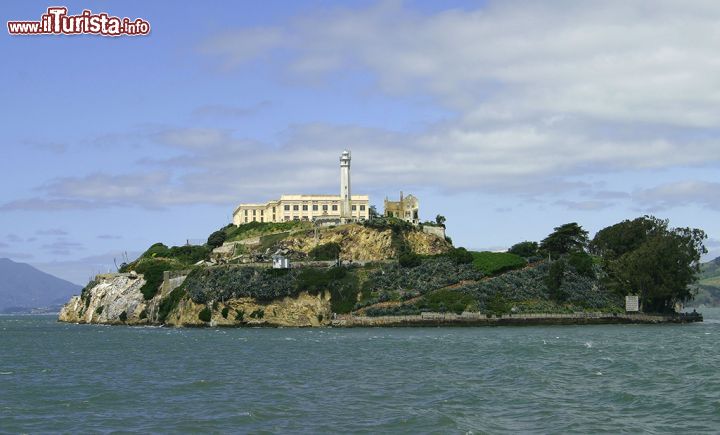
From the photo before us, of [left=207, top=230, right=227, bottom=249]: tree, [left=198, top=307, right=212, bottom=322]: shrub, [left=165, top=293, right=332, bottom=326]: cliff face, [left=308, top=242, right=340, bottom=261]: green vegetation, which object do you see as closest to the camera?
[left=165, top=293, right=332, bottom=326]: cliff face

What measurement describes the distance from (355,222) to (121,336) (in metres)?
60.1

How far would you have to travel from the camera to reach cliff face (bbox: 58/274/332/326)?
12644 cm

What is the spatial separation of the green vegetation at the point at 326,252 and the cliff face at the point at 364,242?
141 cm

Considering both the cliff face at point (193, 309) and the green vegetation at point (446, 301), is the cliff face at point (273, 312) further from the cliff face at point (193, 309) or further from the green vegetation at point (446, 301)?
the green vegetation at point (446, 301)

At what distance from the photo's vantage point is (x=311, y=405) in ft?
139

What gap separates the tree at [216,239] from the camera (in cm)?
17838

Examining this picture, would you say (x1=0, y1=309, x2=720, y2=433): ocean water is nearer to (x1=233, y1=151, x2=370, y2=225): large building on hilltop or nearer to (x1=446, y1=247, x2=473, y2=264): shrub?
(x1=446, y1=247, x2=473, y2=264): shrub

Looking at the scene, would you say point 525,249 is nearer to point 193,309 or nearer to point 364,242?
point 364,242

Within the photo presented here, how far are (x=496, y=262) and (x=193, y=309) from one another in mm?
45170

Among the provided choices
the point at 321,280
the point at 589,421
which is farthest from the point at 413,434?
the point at 321,280

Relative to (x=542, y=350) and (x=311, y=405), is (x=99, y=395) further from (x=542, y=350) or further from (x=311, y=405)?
(x=542, y=350)

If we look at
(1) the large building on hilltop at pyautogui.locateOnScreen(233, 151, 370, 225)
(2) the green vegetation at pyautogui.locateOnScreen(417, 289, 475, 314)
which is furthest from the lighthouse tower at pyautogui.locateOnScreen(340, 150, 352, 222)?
(2) the green vegetation at pyautogui.locateOnScreen(417, 289, 475, 314)

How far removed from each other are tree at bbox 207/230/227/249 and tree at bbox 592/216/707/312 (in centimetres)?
7700

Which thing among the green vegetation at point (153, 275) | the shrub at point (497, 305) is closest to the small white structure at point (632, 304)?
the shrub at point (497, 305)
